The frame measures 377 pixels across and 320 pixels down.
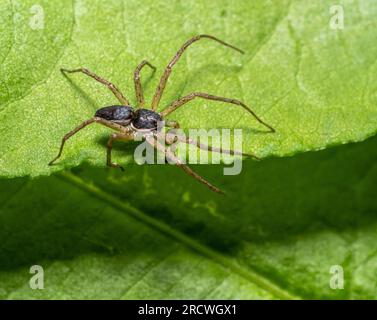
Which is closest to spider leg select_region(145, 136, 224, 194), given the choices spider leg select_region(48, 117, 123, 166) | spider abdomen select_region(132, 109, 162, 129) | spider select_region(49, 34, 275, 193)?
spider select_region(49, 34, 275, 193)

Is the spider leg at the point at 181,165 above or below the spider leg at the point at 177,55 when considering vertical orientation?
below

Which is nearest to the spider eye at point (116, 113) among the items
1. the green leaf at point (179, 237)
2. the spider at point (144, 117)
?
the spider at point (144, 117)

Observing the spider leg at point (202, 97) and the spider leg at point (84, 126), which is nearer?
the spider leg at point (84, 126)

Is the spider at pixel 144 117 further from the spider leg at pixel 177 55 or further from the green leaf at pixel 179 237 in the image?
the green leaf at pixel 179 237

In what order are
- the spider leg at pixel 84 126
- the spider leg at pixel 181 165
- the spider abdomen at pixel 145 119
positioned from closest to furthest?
1. the spider leg at pixel 84 126
2. the spider leg at pixel 181 165
3. the spider abdomen at pixel 145 119

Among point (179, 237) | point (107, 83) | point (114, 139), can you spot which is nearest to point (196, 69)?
point (107, 83)
